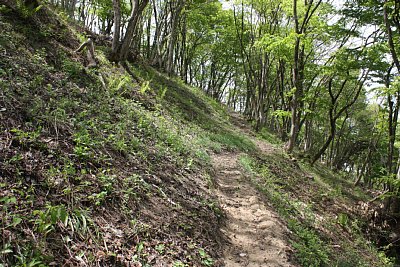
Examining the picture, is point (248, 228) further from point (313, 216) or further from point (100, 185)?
point (313, 216)

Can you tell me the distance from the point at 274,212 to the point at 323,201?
19.9ft

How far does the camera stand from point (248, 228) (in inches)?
220

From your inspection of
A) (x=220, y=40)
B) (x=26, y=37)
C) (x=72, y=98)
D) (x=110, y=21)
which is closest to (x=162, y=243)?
(x=72, y=98)

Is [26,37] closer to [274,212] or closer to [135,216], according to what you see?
[135,216]

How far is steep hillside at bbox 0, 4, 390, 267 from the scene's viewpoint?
279 cm

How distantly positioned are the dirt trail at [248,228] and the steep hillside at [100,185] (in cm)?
3

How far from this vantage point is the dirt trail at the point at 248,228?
4672 mm

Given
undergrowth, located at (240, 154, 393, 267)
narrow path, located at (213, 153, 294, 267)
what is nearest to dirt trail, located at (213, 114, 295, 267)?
narrow path, located at (213, 153, 294, 267)

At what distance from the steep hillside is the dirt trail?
0.03 metres

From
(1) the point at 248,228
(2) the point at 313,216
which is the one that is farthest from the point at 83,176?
(2) the point at 313,216

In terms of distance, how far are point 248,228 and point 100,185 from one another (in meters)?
3.21

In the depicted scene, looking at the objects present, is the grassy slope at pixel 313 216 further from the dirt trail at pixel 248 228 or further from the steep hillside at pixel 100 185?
the dirt trail at pixel 248 228

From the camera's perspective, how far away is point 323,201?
11.5 m

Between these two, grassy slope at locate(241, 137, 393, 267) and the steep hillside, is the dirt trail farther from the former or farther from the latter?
grassy slope at locate(241, 137, 393, 267)
